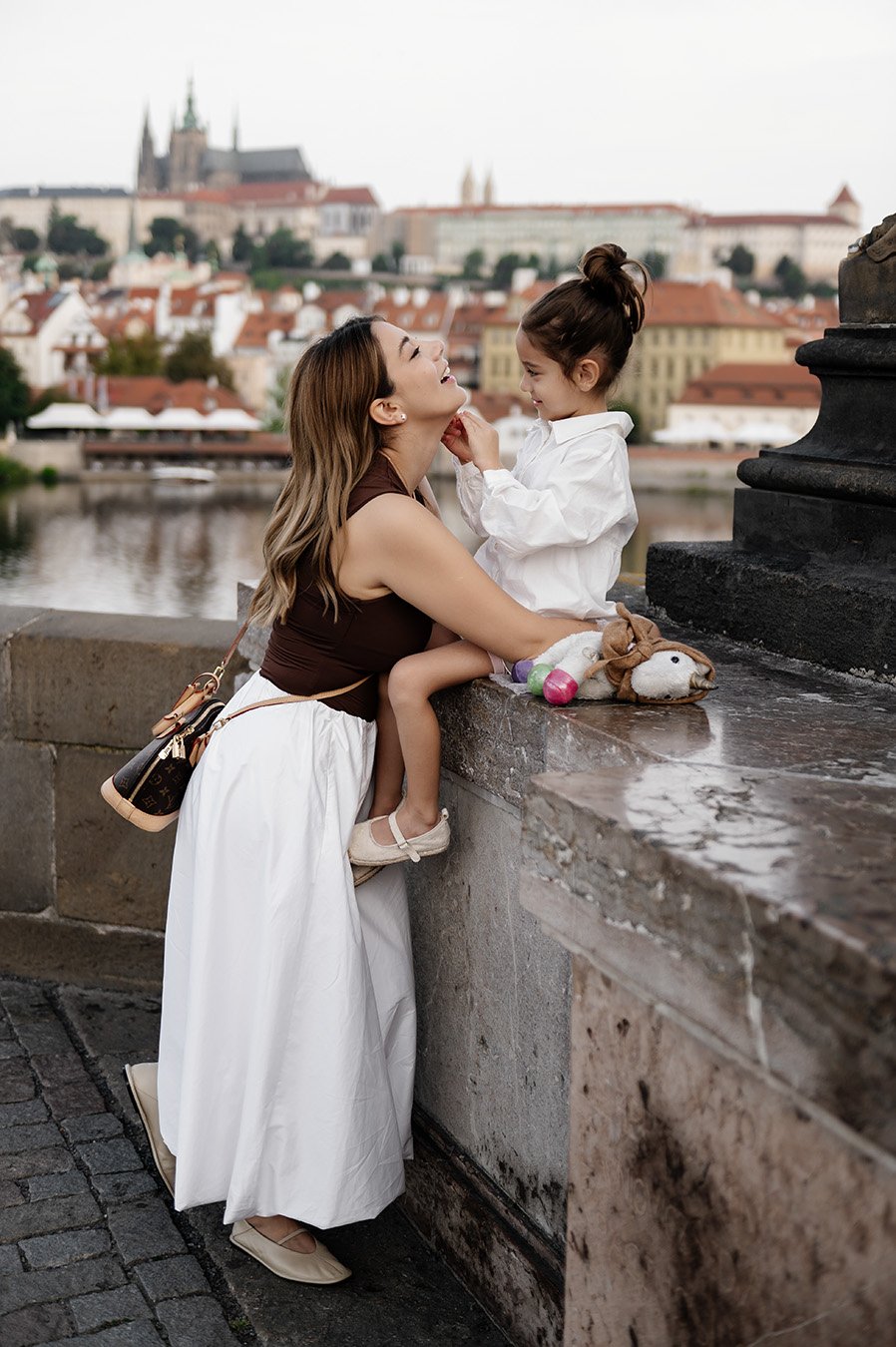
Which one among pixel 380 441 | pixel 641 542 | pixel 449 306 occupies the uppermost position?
pixel 449 306

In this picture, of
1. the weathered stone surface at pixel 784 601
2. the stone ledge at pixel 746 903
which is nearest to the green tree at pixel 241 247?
the weathered stone surface at pixel 784 601

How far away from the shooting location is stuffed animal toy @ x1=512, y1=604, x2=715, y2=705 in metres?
1.73

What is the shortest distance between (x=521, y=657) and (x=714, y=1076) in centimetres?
75

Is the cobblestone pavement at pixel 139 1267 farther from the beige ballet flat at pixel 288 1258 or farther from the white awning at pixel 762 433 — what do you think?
the white awning at pixel 762 433

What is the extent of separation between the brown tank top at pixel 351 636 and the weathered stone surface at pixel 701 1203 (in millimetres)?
651

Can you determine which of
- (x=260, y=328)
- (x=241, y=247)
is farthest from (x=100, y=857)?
(x=241, y=247)

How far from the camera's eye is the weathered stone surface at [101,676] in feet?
9.76

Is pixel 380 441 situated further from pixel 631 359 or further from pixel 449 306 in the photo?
pixel 449 306

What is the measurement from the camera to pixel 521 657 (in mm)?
1840

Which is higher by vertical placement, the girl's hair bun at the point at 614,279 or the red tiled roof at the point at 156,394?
the red tiled roof at the point at 156,394

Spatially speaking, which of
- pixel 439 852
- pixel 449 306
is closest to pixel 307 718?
pixel 439 852

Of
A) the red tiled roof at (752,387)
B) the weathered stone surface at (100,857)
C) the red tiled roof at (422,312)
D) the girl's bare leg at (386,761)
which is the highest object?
the red tiled roof at (422,312)

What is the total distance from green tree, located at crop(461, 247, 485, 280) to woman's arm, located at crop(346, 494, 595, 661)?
104 m

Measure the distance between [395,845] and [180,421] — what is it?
62623 millimetres
